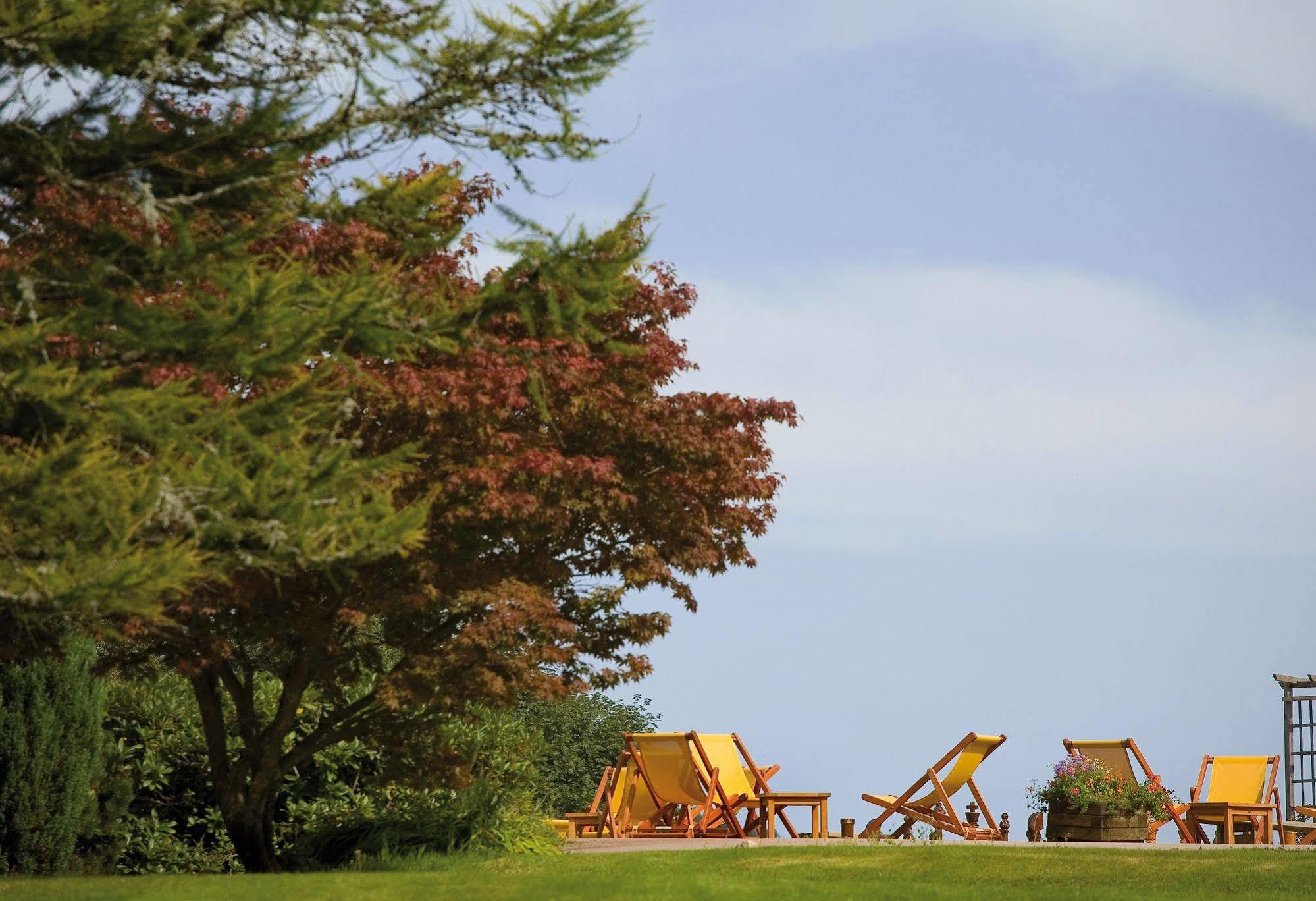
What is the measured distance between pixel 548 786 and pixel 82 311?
13.9 metres

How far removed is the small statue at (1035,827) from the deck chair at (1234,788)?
5.24 ft

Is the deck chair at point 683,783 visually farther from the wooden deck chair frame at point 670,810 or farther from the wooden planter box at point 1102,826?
the wooden planter box at point 1102,826

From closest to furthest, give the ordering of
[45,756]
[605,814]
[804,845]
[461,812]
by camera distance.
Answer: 1. [804,845]
2. [45,756]
3. [461,812]
4. [605,814]

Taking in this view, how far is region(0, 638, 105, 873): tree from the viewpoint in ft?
42.2

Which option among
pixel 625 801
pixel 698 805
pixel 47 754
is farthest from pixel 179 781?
pixel 698 805

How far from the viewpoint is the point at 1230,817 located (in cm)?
1504

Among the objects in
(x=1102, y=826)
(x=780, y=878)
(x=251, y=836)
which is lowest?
(x=251, y=836)

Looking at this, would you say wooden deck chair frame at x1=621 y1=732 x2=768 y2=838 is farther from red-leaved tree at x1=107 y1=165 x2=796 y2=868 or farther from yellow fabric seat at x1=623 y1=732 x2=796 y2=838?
red-leaved tree at x1=107 y1=165 x2=796 y2=868

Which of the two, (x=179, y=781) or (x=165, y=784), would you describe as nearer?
(x=165, y=784)

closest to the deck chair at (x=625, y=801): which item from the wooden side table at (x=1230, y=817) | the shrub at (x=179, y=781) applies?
the shrub at (x=179, y=781)

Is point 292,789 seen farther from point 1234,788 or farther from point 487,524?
point 1234,788

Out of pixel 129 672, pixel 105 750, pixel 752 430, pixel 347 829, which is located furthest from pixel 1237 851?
pixel 105 750

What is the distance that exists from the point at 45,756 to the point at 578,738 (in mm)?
9842

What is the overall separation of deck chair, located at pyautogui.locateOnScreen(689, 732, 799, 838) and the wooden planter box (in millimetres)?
3018
